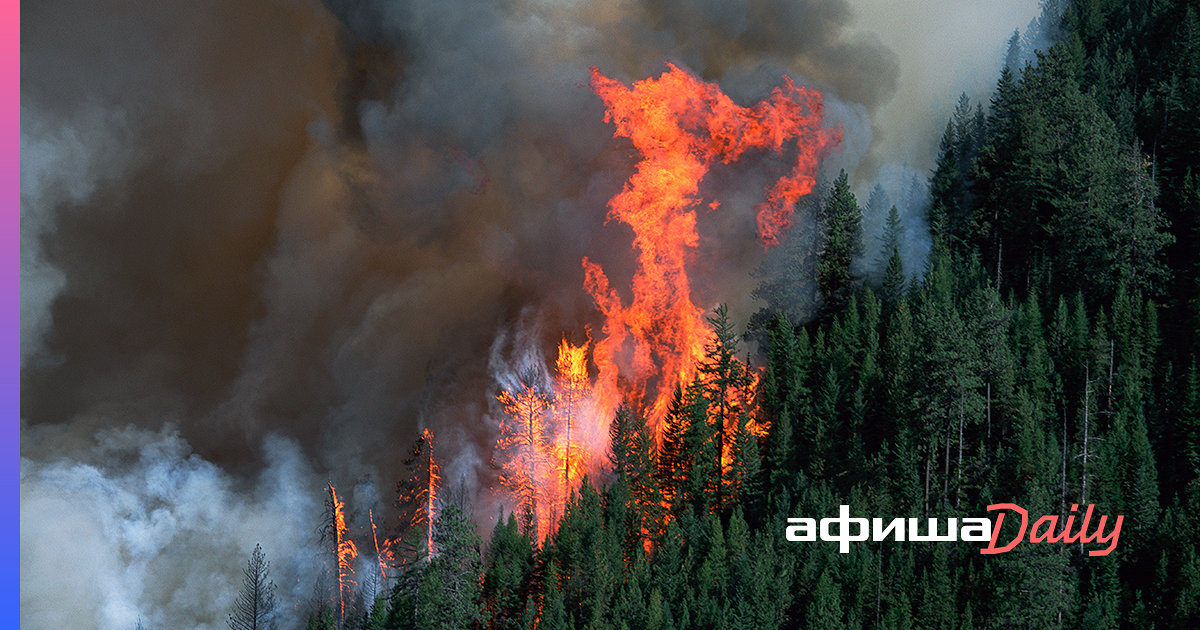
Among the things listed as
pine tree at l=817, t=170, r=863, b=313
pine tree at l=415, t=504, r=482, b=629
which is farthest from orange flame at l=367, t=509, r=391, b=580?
pine tree at l=817, t=170, r=863, b=313

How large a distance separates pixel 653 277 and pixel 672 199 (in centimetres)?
768

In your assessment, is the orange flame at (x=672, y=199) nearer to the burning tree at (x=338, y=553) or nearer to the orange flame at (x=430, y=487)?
the orange flame at (x=430, y=487)

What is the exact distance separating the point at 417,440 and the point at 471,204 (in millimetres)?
28843

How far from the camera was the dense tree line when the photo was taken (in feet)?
261

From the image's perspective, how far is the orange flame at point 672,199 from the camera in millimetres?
109375

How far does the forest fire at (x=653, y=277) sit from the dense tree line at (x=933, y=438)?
408 cm

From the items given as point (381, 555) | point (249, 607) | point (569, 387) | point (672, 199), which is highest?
point (672, 199)

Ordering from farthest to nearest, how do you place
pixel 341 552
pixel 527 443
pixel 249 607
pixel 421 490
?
pixel 341 552 < pixel 421 490 < pixel 527 443 < pixel 249 607

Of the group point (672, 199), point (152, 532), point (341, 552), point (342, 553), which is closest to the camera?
point (672, 199)

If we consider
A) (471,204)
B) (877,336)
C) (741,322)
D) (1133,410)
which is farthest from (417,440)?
(1133,410)

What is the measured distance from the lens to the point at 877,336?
99.8 m

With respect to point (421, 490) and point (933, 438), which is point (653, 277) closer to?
point (933, 438)

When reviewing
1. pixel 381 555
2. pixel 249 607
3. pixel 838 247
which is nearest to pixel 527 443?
pixel 381 555

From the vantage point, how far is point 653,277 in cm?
11094
